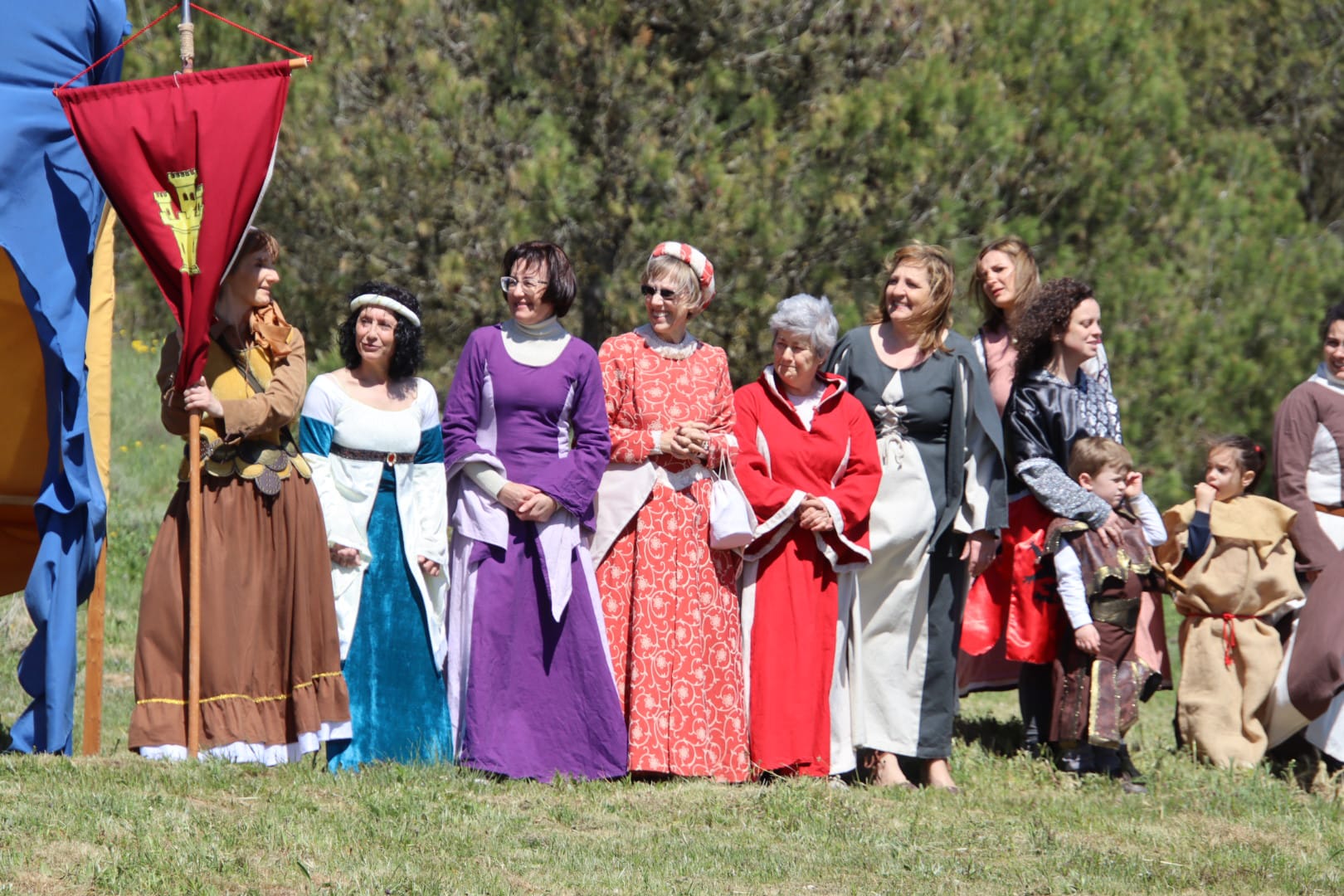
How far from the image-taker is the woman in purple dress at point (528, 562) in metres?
5.94

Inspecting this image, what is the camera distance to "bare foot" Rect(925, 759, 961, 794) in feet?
20.9

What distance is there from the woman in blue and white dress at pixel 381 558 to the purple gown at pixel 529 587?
106 mm

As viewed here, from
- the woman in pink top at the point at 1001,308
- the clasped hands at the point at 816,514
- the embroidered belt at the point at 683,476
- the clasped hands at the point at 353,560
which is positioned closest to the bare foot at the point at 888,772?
the woman in pink top at the point at 1001,308

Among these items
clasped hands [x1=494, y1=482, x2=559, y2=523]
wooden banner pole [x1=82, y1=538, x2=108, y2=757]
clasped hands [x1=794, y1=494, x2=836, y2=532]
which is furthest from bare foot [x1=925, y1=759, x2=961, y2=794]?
wooden banner pole [x1=82, y1=538, x2=108, y2=757]

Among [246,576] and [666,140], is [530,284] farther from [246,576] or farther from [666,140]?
[666,140]

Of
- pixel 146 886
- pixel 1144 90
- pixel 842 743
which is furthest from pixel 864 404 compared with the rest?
pixel 1144 90

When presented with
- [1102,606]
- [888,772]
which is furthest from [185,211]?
[1102,606]

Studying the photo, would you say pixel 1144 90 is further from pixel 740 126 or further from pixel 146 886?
pixel 146 886

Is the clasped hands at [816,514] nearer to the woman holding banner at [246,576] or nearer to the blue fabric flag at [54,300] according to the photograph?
the woman holding banner at [246,576]

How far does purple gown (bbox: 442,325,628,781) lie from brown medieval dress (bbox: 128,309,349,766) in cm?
51

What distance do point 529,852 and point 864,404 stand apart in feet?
7.71

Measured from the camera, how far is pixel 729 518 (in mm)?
6059

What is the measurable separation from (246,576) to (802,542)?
206 cm

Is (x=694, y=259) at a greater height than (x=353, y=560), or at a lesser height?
greater
